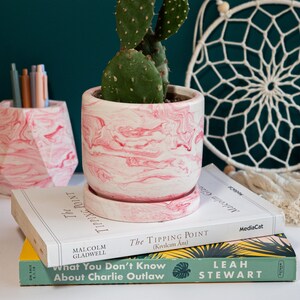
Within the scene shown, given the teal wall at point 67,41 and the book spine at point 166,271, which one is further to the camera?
the teal wall at point 67,41

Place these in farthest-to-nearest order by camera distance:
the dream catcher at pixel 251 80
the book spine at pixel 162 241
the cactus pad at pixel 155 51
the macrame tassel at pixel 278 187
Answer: the dream catcher at pixel 251 80 < the macrame tassel at pixel 278 187 < the cactus pad at pixel 155 51 < the book spine at pixel 162 241

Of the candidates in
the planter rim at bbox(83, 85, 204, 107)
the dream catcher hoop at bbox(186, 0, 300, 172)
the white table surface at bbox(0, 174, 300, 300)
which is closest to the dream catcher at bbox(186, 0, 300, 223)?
the dream catcher hoop at bbox(186, 0, 300, 172)

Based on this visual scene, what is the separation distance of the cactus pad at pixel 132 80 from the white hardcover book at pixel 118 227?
16cm

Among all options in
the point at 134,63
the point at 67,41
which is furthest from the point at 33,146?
the point at 134,63

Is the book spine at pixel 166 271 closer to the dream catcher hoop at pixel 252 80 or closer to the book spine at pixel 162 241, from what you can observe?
the book spine at pixel 162 241

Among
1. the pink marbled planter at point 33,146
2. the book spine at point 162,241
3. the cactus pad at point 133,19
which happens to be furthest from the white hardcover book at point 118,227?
the cactus pad at point 133,19

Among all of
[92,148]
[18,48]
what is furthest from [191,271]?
[18,48]

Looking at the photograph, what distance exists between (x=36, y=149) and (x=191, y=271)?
14.7 inches

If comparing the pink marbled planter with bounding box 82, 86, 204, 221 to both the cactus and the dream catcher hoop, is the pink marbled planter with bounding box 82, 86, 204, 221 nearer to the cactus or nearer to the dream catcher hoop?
the cactus

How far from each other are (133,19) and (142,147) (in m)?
0.15

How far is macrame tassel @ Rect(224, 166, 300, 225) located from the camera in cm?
93

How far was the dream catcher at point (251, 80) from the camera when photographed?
109 cm

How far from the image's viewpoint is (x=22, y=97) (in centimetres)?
104

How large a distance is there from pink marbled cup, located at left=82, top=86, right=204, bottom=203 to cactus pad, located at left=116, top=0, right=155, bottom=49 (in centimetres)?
8
